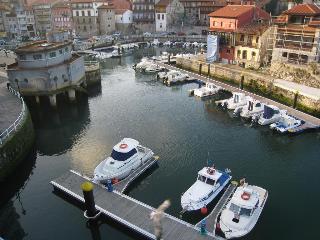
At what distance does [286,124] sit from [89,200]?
1255 inches

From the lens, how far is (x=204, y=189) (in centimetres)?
3234

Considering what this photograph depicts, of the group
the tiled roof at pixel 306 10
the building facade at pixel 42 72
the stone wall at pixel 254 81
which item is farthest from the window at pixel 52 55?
the tiled roof at pixel 306 10

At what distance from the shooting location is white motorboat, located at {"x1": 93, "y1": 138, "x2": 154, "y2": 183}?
3473cm

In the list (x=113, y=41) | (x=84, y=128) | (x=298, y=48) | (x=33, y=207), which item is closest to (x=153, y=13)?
(x=113, y=41)

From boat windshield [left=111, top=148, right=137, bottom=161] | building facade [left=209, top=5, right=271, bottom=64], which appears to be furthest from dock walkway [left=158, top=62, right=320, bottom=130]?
boat windshield [left=111, top=148, right=137, bottom=161]

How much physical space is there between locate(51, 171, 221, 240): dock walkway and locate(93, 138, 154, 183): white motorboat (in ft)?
4.92

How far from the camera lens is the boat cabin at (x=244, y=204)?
28.5m

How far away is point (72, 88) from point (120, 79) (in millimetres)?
19300

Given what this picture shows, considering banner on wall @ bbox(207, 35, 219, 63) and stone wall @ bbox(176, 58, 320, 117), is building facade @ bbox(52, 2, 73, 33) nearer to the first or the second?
stone wall @ bbox(176, 58, 320, 117)

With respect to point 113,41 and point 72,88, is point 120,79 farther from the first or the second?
point 113,41

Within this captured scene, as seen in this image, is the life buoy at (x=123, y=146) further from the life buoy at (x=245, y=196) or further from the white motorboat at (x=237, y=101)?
the white motorboat at (x=237, y=101)

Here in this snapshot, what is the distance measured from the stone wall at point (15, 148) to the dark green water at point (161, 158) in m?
1.21

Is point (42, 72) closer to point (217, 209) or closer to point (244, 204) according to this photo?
point (217, 209)

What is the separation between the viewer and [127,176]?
36188 mm
